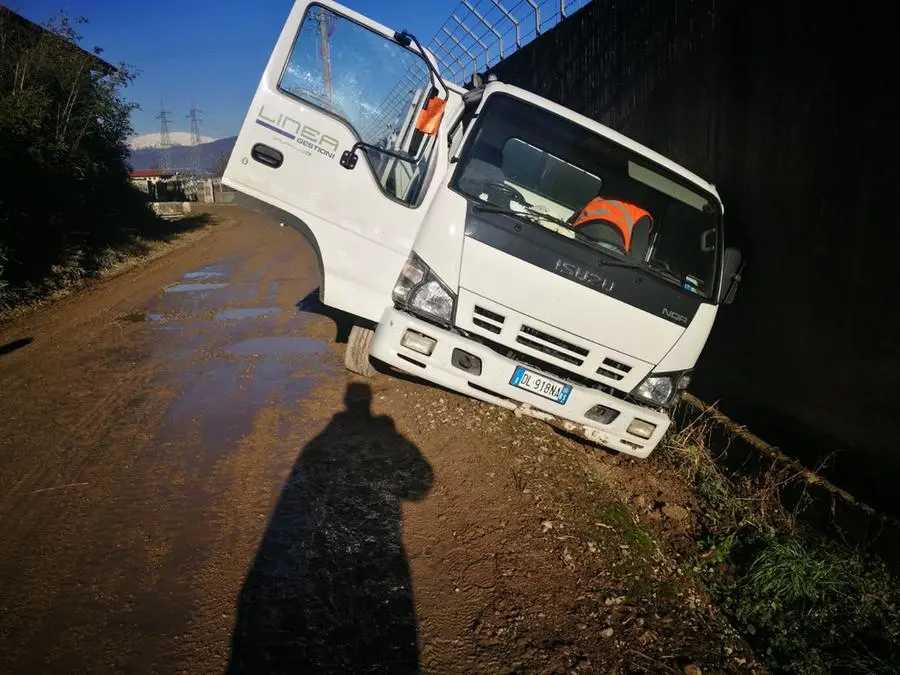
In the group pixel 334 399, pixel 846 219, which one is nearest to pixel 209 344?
pixel 334 399

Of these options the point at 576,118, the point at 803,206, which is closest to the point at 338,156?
the point at 576,118

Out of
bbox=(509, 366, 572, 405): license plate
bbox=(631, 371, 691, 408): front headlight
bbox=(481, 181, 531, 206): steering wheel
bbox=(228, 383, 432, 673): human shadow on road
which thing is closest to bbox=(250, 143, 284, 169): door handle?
bbox=(481, 181, 531, 206): steering wheel

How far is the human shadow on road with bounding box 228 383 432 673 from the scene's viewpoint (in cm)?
228

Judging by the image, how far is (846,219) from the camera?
161 inches

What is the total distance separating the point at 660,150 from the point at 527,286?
4.81 metres

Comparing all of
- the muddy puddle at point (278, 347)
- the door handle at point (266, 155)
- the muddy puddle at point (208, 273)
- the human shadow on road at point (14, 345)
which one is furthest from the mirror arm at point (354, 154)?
the muddy puddle at point (208, 273)

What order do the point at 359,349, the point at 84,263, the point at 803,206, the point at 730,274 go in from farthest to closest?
the point at 84,263 < the point at 359,349 < the point at 803,206 < the point at 730,274

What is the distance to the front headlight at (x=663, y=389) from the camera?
389 cm

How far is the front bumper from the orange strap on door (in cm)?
142

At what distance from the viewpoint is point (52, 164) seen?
10.3 m

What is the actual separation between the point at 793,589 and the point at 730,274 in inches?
85.1

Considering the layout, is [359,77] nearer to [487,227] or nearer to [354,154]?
[354,154]

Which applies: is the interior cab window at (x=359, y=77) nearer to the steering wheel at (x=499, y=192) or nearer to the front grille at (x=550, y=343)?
the steering wheel at (x=499, y=192)

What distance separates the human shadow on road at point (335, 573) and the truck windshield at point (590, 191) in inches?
80.4
